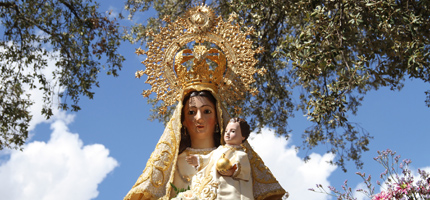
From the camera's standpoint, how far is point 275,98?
10.6 m

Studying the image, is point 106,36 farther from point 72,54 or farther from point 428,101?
point 428,101

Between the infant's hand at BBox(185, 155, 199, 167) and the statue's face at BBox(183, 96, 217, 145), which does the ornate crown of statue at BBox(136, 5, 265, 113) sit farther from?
the infant's hand at BBox(185, 155, 199, 167)

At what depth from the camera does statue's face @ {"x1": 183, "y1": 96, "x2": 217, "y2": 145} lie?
5.56 meters

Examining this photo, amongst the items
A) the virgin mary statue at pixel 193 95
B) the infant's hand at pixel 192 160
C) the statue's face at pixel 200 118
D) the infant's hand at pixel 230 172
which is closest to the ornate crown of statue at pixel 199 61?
the virgin mary statue at pixel 193 95

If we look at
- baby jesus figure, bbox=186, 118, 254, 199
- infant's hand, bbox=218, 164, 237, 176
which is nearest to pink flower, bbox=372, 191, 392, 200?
baby jesus figure, bbox=186, 118, 254, 199

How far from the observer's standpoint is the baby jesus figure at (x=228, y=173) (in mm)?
4832

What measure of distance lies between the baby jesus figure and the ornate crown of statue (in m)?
0.82

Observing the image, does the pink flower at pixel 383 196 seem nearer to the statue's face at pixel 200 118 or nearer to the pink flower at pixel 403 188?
the pink flower at pixel 403 188

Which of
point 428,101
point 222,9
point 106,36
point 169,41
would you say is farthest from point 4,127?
point 428,101

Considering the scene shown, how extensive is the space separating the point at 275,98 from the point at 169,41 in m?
4.91

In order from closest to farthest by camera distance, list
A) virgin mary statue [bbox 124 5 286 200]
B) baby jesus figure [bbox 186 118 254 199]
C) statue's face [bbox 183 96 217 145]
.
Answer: baby jesus figure [bbox 186 118 254 199], virgin mary statue [bbox 124 5 286 200], statue's face [bbox 183 96 217 145]

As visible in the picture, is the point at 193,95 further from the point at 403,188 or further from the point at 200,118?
the point at 403,188

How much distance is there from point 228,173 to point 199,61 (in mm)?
1388

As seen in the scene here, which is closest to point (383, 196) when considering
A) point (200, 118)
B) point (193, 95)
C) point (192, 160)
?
point (192, 160)
